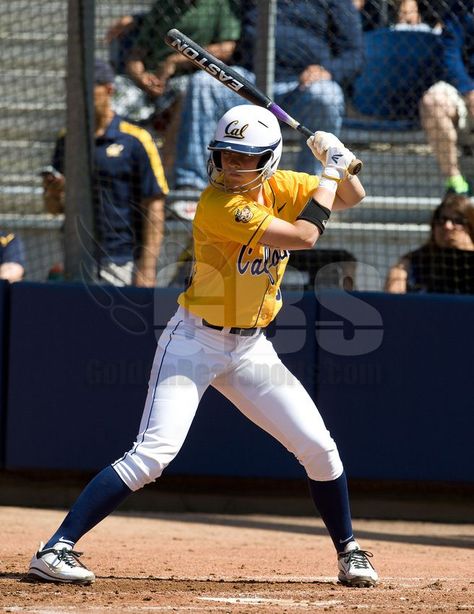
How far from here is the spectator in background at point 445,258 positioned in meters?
6.41

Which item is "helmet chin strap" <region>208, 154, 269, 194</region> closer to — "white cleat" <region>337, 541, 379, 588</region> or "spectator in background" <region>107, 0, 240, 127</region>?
"white cleat" <region>337, 541, 379, 588</region>

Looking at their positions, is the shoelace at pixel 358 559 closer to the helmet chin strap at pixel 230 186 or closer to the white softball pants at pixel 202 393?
the white softball pants at pixel 202 393

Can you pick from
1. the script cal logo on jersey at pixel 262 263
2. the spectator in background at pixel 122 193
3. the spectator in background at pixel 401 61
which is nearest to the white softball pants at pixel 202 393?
the script cal logo on jersey at pixel 262 263

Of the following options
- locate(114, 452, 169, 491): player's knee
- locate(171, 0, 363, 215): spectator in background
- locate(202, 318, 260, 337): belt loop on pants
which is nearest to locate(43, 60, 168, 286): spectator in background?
locate(171, 0, 363, 215): spectator in background

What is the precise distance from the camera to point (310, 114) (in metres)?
6.92

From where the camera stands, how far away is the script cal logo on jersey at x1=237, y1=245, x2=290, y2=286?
404cm

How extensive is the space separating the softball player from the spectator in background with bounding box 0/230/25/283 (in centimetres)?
288

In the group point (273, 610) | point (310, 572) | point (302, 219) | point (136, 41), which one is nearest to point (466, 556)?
point (310, 572)

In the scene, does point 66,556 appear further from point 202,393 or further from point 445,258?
point 445,258

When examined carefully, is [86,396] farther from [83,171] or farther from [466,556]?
[466,556]

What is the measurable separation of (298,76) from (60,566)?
166 inches

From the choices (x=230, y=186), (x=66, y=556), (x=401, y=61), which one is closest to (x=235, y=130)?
(x=230, y=186)

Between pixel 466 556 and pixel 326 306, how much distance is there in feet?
5.64

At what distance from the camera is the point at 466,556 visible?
5.29 m
